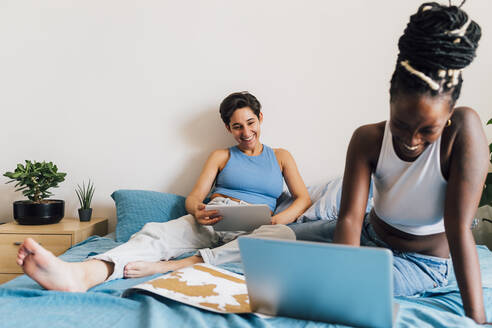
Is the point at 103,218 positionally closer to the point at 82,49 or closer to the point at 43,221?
the point at 43,221

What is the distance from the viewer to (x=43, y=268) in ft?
3.62

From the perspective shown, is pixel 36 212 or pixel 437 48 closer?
pixel 437 48

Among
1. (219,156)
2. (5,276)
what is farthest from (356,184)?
(5,276)

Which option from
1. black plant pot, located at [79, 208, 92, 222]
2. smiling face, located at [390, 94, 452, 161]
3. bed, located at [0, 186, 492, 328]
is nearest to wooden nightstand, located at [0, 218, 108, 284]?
black plant pot, located at [79, 208, 92, 222]

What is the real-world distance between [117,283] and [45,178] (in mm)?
1092

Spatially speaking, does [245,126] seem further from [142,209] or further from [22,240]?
[22,240]

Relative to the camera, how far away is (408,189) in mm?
1096

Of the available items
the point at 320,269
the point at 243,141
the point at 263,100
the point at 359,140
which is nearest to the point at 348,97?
the point at 263,100

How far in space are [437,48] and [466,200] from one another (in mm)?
372

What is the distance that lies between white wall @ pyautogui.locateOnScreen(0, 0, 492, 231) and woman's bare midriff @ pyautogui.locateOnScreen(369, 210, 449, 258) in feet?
3.31

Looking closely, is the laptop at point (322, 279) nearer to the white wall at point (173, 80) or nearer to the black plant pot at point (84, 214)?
the white wall at point (173, 80)

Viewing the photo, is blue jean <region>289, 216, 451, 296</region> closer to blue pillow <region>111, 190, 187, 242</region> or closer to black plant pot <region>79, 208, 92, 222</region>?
blue pillow <region>111, 190, 187, 242</region>

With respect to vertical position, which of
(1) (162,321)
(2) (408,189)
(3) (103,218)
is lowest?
(3) (103,218)

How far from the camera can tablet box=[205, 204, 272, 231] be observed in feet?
5.11
